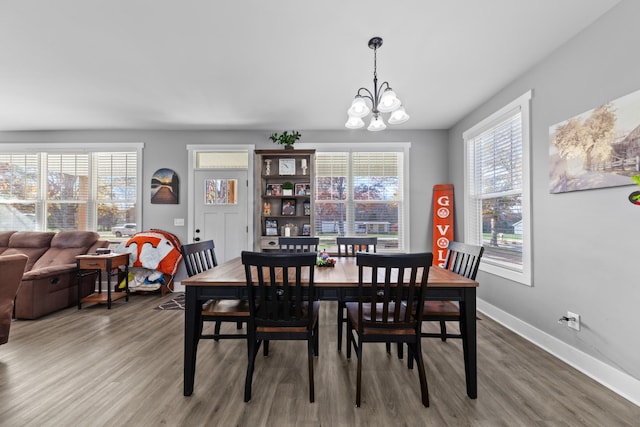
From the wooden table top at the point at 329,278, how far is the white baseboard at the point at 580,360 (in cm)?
121

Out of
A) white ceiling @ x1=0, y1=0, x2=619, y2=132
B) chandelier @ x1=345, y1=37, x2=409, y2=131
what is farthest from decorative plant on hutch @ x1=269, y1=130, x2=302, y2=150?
chandelier @ x1=345, y1=37, x2=409, y2=131

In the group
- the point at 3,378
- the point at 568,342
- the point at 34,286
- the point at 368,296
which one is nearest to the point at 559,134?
the point at 568,342

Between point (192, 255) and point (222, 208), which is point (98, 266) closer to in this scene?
point (222, 208)

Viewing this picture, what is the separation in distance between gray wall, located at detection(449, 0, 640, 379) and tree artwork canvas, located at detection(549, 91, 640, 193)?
0.08 meters

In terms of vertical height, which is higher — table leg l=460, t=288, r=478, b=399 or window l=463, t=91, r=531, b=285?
window l=463, t=91, r=531, b=285

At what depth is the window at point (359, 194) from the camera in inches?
187

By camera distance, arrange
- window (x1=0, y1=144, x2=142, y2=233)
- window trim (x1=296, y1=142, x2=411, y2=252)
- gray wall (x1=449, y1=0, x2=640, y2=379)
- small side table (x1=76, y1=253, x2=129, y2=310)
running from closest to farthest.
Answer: gray wall (x1=449, y1=0, x2=640, y2=379)
small side table (x1=76, y1=253, x2=129, y2=310)
window trim (x1=296, y1=142, x2=411, y2=252)
window (x1=0, y1=144, x2=142, y2=233)

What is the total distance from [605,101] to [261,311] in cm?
285

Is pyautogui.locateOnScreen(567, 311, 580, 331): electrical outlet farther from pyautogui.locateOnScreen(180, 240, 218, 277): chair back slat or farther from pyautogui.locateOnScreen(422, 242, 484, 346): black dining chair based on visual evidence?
pyautogui.locateOnScreen(180, 240, 218, 277): chair back slat

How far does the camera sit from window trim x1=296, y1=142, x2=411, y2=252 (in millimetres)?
4672

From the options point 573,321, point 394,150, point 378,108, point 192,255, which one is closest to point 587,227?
point 573,321

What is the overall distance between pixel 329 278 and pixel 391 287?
423 millimetres

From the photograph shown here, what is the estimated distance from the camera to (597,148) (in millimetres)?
2082

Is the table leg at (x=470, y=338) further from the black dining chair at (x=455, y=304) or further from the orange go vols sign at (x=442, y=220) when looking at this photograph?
the orange go vols sign at (x=442, y=220)
